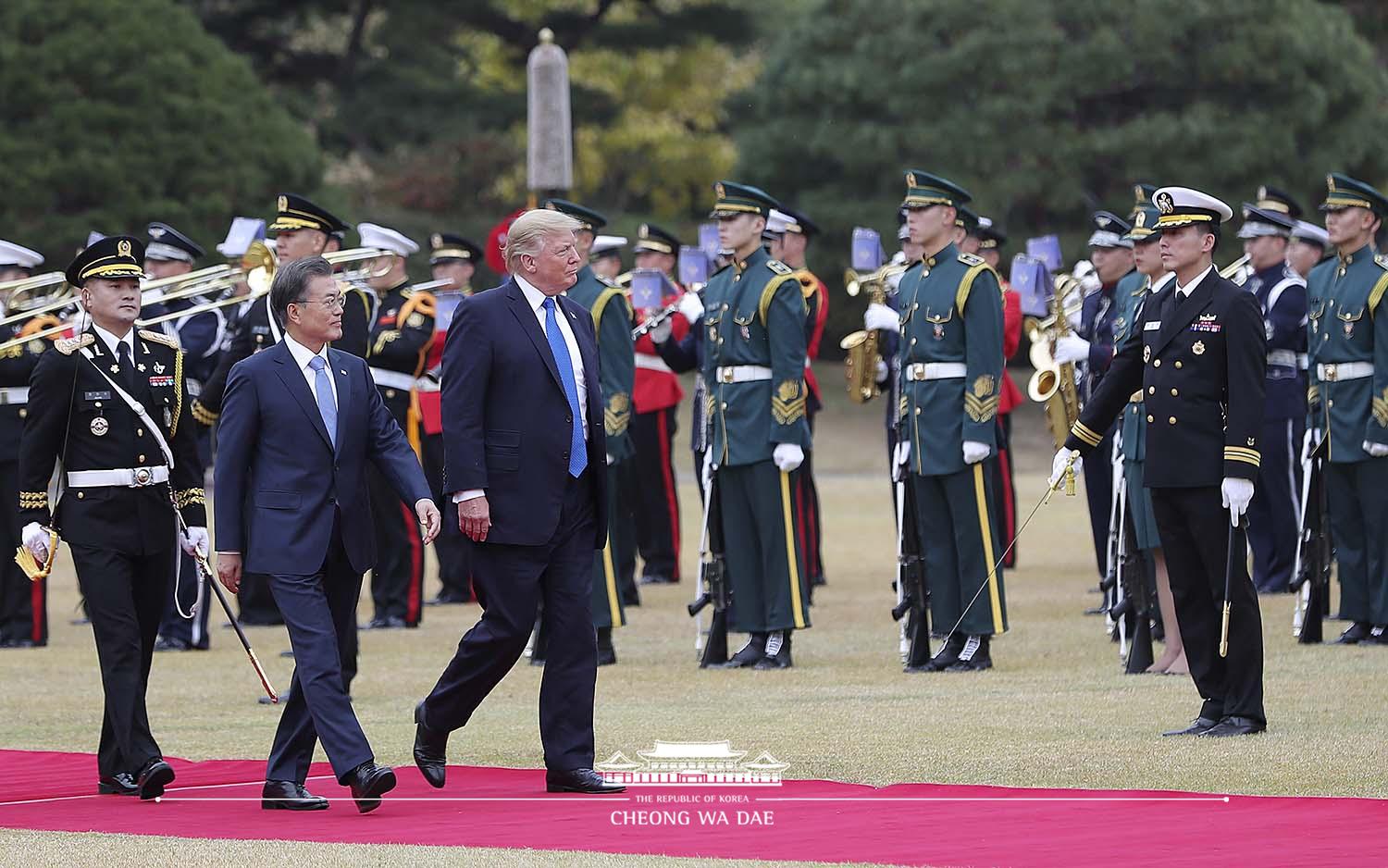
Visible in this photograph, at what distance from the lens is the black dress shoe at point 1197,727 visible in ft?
28.8

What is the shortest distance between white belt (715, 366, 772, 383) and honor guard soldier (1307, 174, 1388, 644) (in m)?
2.95

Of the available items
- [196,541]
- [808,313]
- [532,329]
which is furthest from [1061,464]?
[808,313]

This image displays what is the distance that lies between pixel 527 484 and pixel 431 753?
967 mm

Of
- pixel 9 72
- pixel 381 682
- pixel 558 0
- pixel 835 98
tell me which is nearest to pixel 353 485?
pixel 381 682

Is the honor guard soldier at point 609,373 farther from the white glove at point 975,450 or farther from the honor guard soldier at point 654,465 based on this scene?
the honor guard soldier at point 654,465

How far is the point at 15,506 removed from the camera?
13.6m

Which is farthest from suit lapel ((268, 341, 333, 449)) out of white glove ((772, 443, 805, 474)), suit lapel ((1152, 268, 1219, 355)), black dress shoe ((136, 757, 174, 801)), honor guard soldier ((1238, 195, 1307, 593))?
honor guard soldier ((1238, 195, 1307, 593))

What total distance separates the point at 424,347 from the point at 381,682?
364 cm

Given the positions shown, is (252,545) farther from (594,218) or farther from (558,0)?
(558,0)

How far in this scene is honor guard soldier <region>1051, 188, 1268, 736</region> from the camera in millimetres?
8734

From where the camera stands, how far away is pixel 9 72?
3409cm

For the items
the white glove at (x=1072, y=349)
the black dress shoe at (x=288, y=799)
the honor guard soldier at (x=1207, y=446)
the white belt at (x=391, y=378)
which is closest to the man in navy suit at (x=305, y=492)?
the black dress shoe at (x=288, y=799)

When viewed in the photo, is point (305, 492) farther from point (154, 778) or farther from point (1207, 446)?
point (1207, 446)

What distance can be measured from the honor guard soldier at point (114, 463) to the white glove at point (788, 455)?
352 cm
